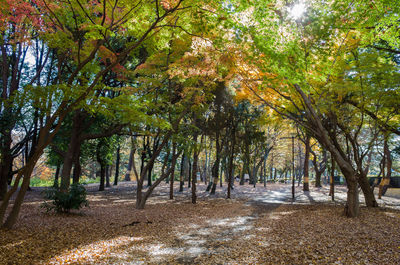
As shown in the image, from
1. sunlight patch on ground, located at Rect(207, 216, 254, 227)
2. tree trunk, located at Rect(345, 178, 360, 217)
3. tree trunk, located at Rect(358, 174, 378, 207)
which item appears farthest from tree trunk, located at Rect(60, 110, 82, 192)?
tree trunk, located at Rect(358, 174, 378, 207)

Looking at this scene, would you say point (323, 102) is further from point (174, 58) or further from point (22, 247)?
point (22, 247)

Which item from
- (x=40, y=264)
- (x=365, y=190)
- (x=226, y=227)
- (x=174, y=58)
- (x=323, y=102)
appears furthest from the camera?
(x=365, y=190)

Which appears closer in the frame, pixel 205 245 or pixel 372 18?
pixel 205 245

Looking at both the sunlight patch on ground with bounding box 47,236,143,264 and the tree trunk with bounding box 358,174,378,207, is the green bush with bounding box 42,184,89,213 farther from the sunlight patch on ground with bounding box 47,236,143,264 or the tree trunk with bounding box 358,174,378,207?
the tree trunk with bounding box 358,174,378,207

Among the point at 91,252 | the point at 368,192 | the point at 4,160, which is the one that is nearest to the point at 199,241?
the point at 91,252

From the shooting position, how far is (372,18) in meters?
5.69

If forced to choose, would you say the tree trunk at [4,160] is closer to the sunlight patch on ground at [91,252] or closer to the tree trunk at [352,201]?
the sunlight patch on ground at [91,252]

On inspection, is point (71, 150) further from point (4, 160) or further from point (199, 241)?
point (199, 241)

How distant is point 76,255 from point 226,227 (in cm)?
389

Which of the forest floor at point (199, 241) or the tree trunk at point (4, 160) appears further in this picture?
the tree trunk at point (4, 160)

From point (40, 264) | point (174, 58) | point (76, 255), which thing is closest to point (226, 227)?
point (76, 255)

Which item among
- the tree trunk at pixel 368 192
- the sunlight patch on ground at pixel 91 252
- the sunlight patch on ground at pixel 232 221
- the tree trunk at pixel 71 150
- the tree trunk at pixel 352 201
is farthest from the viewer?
the tree trunk at pixel 71 150

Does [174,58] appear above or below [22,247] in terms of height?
above

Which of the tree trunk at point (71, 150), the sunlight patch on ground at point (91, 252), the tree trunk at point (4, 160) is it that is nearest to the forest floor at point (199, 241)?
the sunlight patch on ground at point (91, 252)
